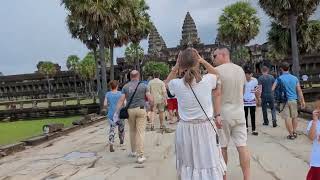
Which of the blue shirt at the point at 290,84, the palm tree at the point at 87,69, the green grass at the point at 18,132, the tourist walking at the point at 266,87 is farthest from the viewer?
the palm tree at the point at 87,69

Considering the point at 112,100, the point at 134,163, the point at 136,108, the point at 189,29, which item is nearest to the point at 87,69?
the point at 189,29

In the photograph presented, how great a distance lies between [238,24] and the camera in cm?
5294

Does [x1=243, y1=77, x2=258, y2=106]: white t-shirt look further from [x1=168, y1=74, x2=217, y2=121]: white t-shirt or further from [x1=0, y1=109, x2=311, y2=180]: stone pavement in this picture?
[x1=168, y1=74, x2=217, y2=121]: white t-shirt

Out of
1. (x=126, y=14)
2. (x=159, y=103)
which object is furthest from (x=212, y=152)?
(x=126, y=14)

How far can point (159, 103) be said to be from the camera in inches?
683

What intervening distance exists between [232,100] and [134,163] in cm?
382

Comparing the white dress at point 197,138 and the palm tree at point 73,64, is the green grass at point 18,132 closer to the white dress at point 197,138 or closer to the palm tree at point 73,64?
the white dress at point 197,138

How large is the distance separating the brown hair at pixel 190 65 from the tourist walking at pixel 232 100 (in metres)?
1.47

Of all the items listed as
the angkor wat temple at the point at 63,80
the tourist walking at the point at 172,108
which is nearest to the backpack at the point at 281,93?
the tourist walking at the point at 172,108

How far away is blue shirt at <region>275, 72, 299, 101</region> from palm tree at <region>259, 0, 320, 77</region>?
52.2 feet

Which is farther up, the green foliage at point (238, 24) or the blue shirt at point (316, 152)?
the green foliage at point (238, 24)

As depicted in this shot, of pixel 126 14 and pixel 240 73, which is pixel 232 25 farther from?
pixel 240 73

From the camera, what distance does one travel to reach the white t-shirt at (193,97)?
609cm

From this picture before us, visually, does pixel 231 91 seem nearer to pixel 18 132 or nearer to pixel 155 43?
pixel 18 132
